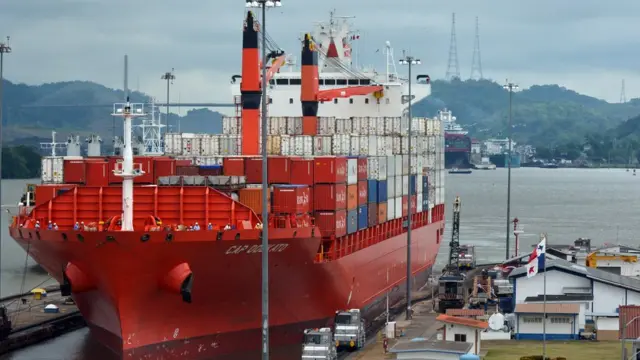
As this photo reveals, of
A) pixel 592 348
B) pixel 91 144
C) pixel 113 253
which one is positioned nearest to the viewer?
pixel 113 253

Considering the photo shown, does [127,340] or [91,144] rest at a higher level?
[91,144]

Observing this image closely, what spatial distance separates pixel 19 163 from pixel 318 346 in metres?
108

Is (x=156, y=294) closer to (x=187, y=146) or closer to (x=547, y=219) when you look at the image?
(x=187, y=146)

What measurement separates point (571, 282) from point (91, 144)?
131 feet

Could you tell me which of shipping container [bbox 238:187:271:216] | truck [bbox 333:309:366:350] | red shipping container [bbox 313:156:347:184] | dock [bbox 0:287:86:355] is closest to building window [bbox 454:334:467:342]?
truck [bbox 333:309:366:350]

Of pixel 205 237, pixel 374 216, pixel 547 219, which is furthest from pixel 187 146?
pixel 547 219

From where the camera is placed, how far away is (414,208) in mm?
67625

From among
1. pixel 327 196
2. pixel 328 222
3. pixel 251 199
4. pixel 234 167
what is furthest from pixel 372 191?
pixel 251 199

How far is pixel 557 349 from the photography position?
4306 cm

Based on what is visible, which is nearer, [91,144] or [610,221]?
[91,144]

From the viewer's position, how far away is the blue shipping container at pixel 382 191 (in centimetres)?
5781

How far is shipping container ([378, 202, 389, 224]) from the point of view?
58.2m

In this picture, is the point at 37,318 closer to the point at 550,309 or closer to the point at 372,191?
the point at 372,191

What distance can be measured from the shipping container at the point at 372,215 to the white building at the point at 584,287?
7.91 meters
